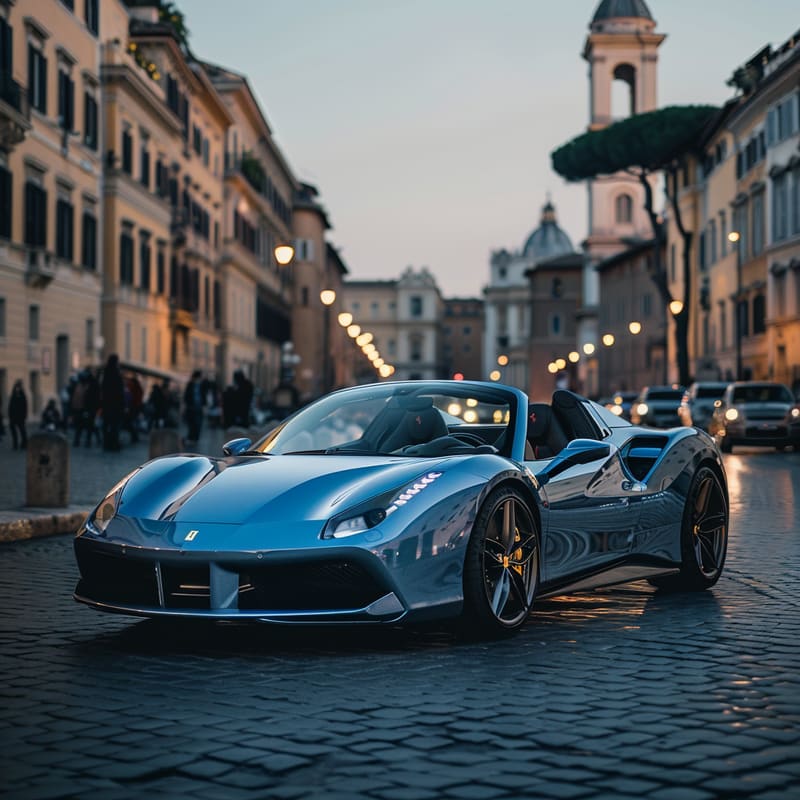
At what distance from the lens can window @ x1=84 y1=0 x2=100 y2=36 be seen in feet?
148

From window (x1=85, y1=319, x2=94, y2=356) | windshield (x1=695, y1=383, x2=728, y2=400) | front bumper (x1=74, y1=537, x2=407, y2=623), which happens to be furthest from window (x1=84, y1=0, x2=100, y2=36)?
front bumper (x1=74, y1=537, x2=407, y2=623)

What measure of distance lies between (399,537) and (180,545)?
35.4 inches

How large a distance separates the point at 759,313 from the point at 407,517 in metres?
54.6

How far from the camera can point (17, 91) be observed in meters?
36.2

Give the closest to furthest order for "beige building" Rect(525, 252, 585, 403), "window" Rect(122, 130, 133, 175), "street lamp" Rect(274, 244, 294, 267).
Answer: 1. "street lamp" Rect(274, 244, 294, 267)
2. "window" Rect(122, 130, 133, 175)
3. "beige building" Rect(525, 252, 585, 403)

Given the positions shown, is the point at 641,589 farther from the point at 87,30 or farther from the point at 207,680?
the point at 87,30

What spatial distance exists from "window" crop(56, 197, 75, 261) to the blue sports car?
3476 centimetres

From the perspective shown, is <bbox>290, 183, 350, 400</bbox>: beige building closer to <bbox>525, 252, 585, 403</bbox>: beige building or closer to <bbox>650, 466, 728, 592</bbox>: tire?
<bbox>525, 252, 585, 403</bbox>: beige building

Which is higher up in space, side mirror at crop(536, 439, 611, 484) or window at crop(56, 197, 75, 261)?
window at crop(56, 197, 75, 261)

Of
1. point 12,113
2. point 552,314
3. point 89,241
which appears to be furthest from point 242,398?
point 552,314

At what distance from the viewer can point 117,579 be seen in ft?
21.5

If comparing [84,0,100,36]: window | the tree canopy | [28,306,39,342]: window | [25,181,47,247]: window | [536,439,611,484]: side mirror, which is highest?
the tree canopy

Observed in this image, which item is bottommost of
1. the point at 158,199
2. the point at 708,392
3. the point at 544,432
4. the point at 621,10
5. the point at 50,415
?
the point at 544,432

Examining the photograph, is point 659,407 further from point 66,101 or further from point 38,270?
point 66,101
